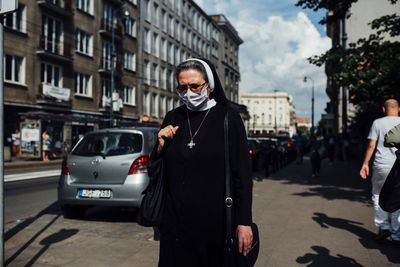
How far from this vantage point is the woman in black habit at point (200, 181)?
2.40 metres

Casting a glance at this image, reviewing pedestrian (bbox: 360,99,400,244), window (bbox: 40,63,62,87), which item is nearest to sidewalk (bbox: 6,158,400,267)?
pedestrian (bbox: 360,99,400,244)

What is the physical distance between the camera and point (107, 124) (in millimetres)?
33250

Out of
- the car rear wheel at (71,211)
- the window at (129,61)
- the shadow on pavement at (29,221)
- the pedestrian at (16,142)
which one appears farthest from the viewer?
the window at (129,61)

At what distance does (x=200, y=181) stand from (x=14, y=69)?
25.4m

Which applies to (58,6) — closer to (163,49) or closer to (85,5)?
(85,5)

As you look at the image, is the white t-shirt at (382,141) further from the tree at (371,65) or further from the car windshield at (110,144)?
the tree at (371,65)

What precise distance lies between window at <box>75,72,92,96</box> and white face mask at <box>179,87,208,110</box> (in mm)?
29399

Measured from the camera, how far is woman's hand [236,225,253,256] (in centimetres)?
234

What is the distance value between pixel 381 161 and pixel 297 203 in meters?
3.78

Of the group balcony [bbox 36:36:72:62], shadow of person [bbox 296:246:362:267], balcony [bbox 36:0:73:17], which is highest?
balcony [bbox 36:0:73:17]

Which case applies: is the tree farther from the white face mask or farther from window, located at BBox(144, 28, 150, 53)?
window, located at BBox(144, 28, 150, 53)

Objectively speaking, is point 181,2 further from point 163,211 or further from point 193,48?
point 163,211

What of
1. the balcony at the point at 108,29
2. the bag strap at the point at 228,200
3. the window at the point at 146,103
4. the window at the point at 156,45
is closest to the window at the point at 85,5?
the balcony at the point at 108,29

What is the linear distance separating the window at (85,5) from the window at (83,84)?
16.0 feet
